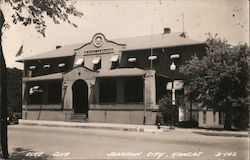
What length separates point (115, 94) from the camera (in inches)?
1286

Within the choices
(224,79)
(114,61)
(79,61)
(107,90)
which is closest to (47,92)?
(79,61)

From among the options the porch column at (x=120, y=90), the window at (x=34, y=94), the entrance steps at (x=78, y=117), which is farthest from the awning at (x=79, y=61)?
the porch column at (x=120, y=90)

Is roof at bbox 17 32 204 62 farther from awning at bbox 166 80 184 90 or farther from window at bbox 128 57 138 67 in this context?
awning at bbox 166 80 184 90

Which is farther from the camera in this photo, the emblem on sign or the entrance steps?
the emblem on sign

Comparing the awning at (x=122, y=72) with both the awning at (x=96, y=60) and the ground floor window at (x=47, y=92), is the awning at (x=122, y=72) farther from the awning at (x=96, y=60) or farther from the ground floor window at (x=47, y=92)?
the ground floor window at (x=47, y=92)

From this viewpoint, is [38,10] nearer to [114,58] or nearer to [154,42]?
[114,58]

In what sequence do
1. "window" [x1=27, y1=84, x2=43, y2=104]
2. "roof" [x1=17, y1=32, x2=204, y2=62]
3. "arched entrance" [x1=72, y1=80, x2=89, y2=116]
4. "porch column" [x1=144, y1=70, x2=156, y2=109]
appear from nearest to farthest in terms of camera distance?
"porch column" [x1=144, y1=70, x2=156, y2=109] < "roof" [x1=17, y1=32, x2=204, y2=62] < "arched entrance" [x1=72, y1=80, x2=89, y2=116] < "window" [x1=27, y1=84, x2=43, y2=104]

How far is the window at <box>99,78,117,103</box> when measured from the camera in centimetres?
3275

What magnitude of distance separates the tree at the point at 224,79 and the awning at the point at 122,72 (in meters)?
6.24

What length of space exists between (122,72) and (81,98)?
5928 millimetres

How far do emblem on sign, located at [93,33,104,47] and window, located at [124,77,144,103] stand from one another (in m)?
5.03

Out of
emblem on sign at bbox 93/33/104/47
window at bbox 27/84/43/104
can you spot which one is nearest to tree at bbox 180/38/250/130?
emblem on sign at bbox 93/33/104/47

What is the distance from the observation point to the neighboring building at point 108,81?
30.8 meters

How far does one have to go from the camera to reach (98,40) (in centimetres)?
3481
